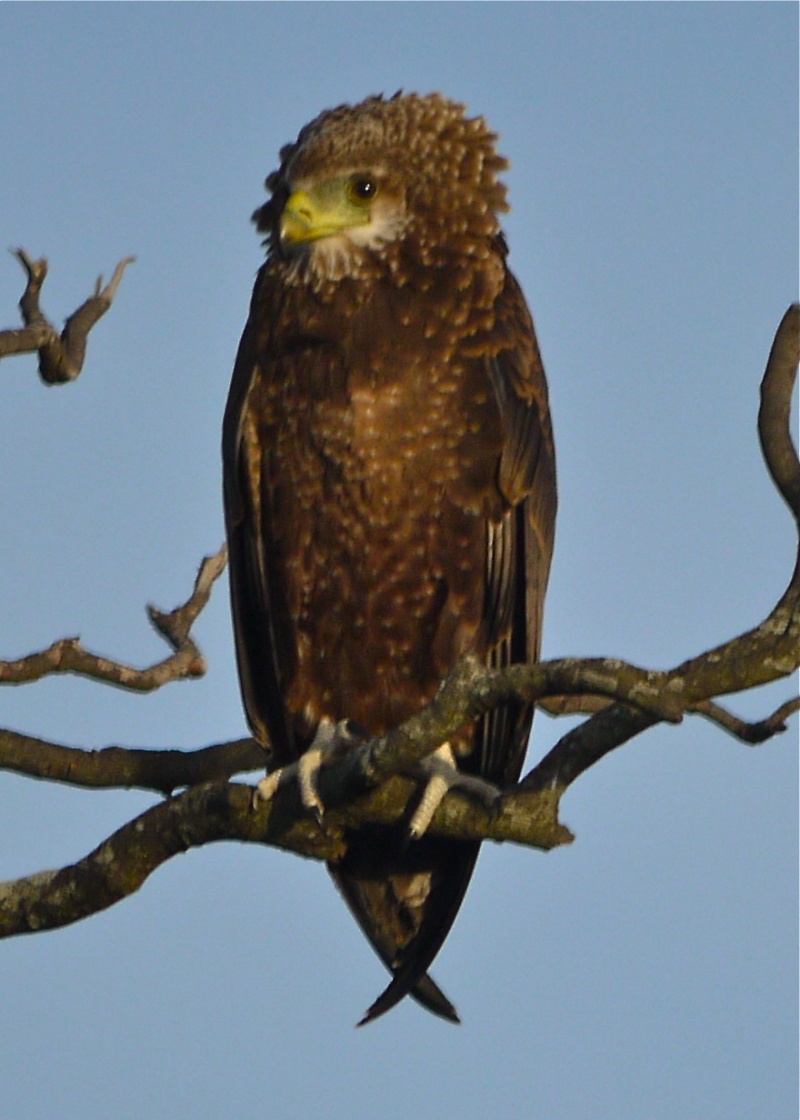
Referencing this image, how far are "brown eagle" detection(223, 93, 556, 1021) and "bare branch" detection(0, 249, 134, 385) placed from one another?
1.67 ft

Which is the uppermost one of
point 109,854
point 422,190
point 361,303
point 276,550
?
point 422,190

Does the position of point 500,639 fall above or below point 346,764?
above

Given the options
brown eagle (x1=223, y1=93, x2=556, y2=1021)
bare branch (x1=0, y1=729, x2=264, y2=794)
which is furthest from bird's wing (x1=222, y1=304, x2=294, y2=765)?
bare branch (x1=0, y1=729, x2=264, y2=794)

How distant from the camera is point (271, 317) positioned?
213 inches

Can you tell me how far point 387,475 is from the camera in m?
5.14

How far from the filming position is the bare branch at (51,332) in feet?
17.4

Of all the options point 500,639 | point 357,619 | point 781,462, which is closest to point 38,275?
point 357,619

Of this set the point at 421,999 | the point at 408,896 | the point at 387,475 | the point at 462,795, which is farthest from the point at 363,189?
the point at 421,999

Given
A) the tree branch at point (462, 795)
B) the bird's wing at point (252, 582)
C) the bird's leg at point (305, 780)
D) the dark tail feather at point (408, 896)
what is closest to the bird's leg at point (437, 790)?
the tree branch at point (462, 795)

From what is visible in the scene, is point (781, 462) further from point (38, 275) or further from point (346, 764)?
point (38, 275)

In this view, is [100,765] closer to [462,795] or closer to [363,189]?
[462,795]

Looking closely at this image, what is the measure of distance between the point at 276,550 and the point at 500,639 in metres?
0.77

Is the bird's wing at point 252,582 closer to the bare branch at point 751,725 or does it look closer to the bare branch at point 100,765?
the bare branch at point 100,765

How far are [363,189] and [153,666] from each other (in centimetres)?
172
